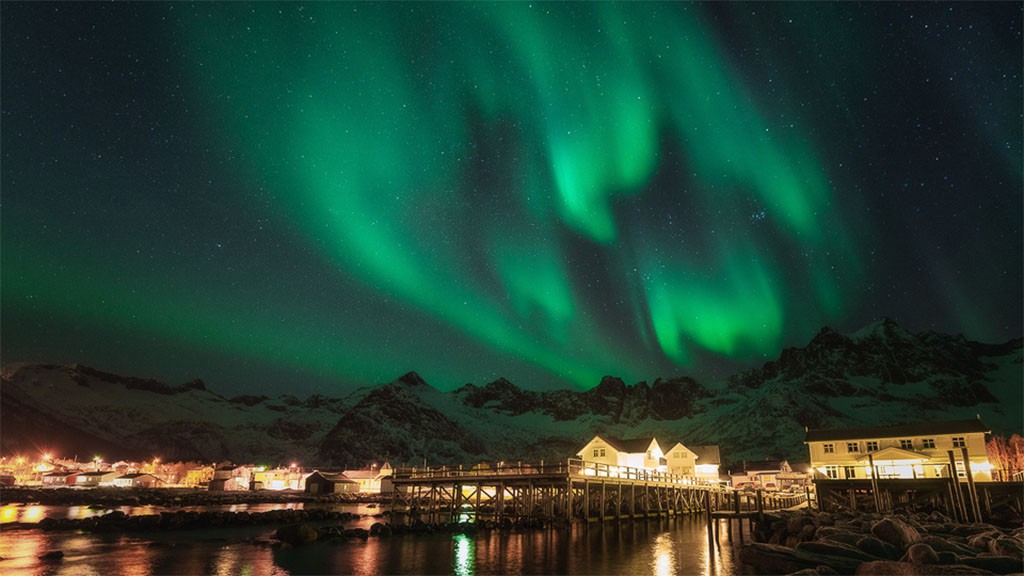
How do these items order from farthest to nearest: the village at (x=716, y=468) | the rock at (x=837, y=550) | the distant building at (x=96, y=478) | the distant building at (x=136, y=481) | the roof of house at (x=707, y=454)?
the distant building at (x=136, y=481) < the distant building at (x=96, y=478) < the roof of house at (x=707, y=454) < the village at (x=716, y=468) < the rock at (x=837, y=550)

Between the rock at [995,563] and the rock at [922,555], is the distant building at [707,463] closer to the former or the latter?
the rock at [995,563]

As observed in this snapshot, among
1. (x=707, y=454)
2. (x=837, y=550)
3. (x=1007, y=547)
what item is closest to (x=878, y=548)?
(x=837, y=550)

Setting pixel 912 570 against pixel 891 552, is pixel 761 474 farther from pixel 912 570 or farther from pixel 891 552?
pixel 912 570

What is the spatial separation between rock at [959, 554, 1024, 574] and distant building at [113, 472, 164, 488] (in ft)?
467

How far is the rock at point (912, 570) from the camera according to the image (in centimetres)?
1748

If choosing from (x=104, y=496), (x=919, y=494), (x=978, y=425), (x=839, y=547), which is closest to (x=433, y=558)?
(x=839, y=547)

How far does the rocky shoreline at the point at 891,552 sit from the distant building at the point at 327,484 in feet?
295

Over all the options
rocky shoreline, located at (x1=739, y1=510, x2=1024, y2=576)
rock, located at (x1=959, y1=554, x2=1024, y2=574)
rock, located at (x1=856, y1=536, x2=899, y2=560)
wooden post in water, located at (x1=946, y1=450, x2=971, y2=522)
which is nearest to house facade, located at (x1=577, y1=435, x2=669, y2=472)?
wooden post in water, located at (x1=946, y1=450, x2=971, y2=522)

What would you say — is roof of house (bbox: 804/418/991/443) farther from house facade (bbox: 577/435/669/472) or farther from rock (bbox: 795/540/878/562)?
rock (bbox: 795/540/878/562)

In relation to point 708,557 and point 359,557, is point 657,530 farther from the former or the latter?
point 359,557

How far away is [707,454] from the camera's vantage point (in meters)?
108

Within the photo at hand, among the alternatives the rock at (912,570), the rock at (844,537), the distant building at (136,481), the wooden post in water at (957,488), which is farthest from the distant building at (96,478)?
the rock at (912,570)

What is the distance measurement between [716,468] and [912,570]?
88213 millimetres

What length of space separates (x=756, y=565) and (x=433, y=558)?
1554 centimetres
